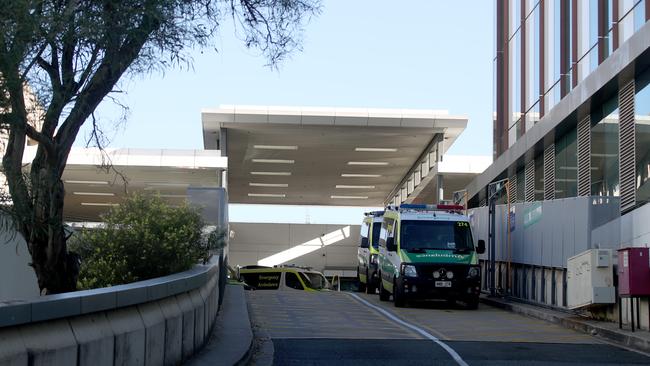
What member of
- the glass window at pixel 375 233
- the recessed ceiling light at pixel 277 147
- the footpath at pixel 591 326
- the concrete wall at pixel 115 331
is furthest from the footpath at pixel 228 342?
the recessed ceiling light at pixel 277 147

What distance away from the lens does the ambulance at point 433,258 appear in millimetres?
23578

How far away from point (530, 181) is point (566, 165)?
167 inches

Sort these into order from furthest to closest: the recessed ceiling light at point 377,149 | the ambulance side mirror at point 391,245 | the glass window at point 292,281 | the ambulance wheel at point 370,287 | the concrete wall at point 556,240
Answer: the recessed ceiling light at point 377,149
the glass window at point 292,281
the ambulance wheel at point 370,287
the ambulance side mirror at point 391,245
the concrete wall at point 556,240

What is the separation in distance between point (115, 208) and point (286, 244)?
5067 centimetres

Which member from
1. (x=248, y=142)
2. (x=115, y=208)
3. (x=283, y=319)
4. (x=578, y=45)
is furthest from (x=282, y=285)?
(x=115, y=208)

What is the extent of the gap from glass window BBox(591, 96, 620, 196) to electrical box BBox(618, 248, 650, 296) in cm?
755

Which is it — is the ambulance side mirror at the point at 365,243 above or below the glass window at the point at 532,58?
below

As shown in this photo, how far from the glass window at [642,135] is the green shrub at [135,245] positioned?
11367 millimetres

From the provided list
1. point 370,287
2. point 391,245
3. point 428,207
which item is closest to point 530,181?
point 370,287

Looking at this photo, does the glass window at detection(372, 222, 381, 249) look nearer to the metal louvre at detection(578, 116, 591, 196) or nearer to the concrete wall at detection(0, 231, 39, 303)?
the metal louvre at detection(578, 116, 591, 196)

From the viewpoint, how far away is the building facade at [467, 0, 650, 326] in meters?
21.0

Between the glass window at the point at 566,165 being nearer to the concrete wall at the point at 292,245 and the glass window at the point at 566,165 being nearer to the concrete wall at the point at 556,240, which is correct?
the concrete wall at the point at 556,240

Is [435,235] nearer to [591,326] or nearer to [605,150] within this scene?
[605,150]

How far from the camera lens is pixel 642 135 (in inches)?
848
